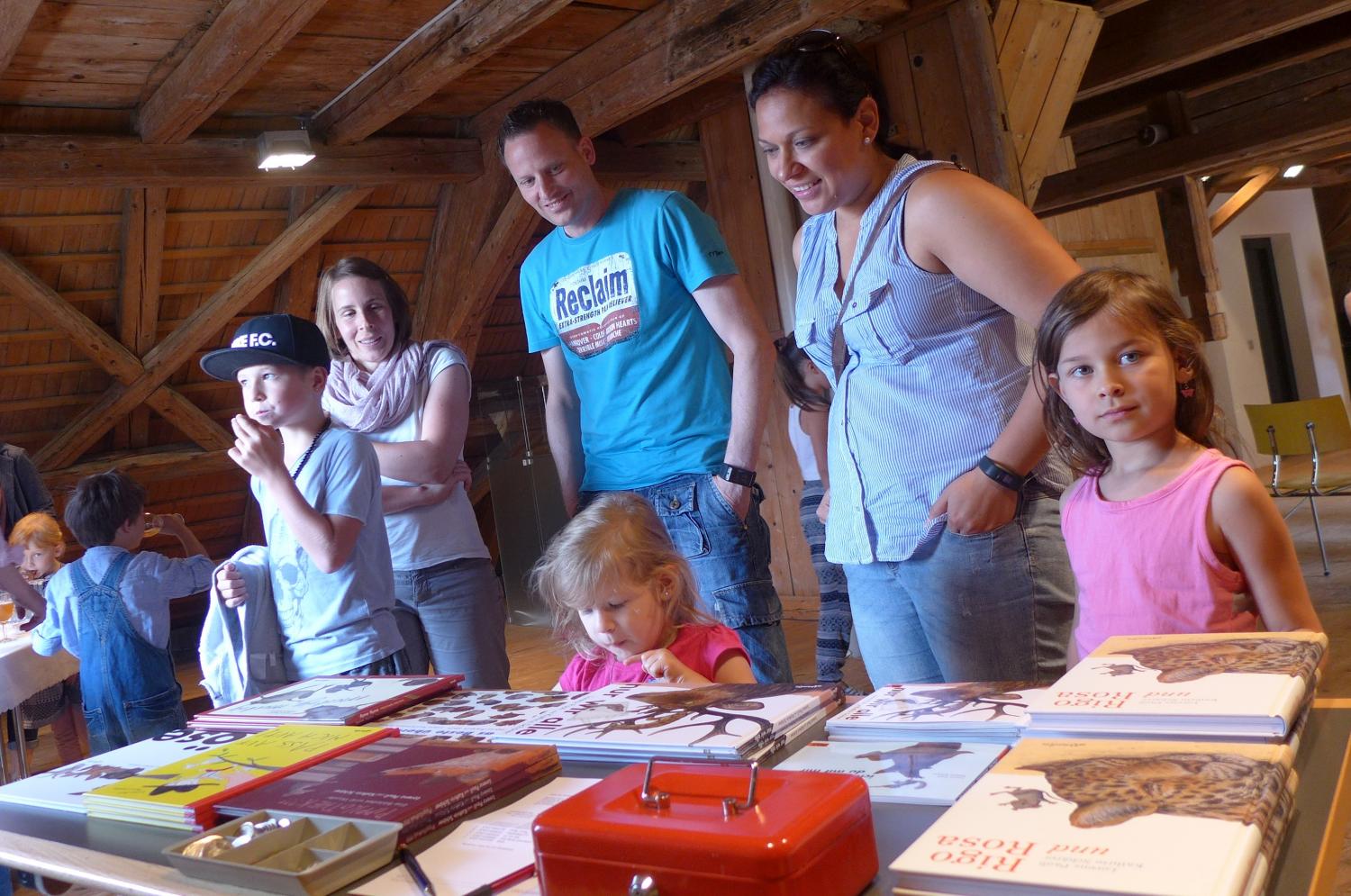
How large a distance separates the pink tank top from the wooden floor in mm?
2455

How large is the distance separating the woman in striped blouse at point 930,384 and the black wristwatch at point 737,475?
1.56 ft

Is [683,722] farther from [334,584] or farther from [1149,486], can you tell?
[334,584]

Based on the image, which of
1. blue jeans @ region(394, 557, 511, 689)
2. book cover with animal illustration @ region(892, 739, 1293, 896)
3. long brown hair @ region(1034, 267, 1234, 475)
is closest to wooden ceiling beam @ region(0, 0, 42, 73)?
blue jeans @ region(394, 557, 511, 689)

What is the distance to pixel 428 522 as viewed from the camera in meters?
2.23

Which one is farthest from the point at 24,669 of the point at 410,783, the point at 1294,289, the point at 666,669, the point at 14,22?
the point at 1294,289

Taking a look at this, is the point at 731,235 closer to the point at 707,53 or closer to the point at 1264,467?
the point at 707,53

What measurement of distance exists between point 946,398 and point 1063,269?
206 millimetres

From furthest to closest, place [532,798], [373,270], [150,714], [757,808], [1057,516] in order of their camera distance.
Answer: [150,714]
[373,270]
[1057,516]
[532,798]
[757,808]

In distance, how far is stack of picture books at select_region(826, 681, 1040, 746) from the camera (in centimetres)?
103

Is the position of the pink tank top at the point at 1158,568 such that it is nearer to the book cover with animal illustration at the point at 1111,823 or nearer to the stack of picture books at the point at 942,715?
the stack of picture books at the point at 942,715

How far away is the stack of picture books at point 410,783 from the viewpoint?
3.23ft

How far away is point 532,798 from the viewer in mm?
1039

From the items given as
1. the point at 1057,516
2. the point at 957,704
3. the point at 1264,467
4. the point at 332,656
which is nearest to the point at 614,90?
the point at 332,656

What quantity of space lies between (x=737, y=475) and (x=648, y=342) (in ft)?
0.98
